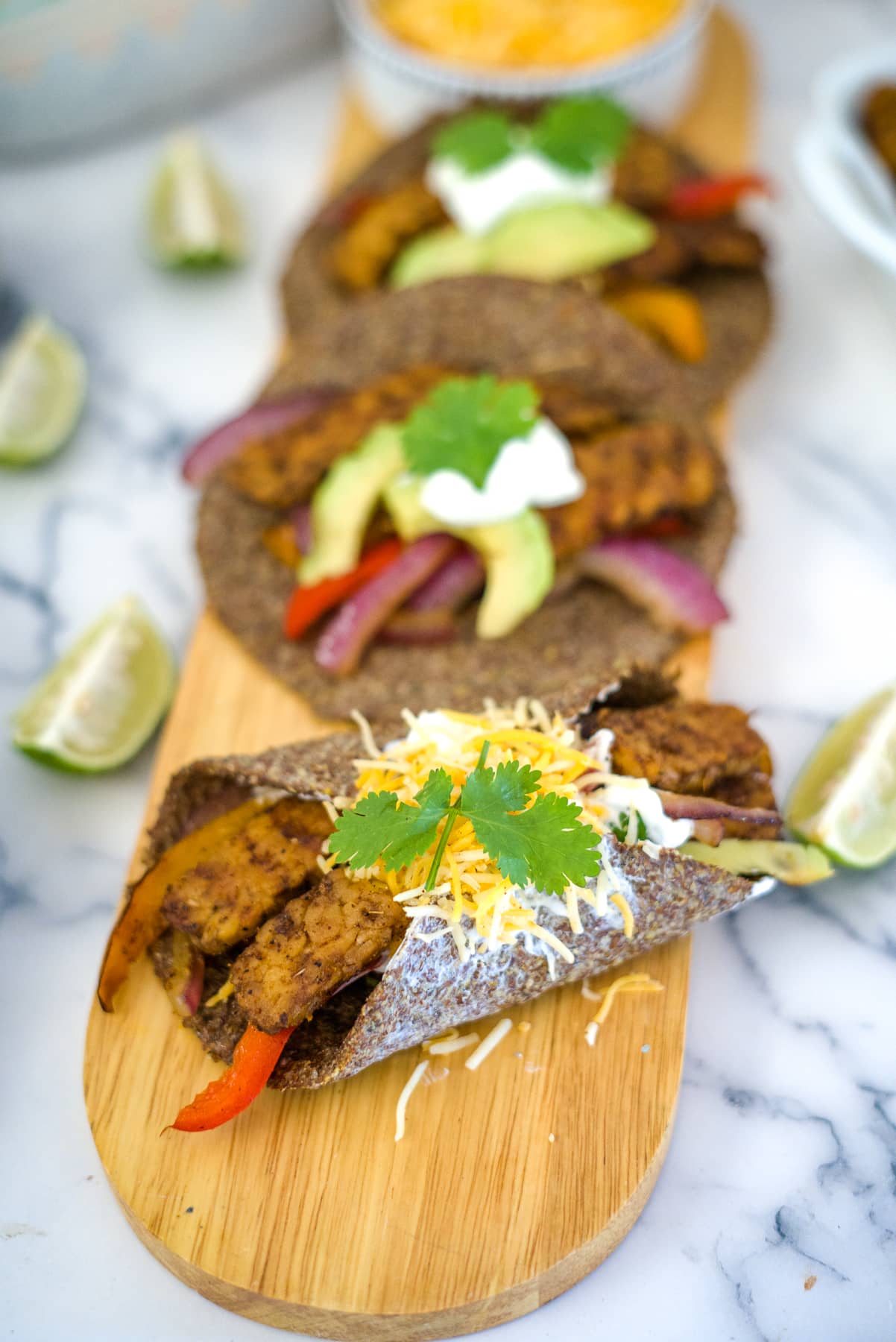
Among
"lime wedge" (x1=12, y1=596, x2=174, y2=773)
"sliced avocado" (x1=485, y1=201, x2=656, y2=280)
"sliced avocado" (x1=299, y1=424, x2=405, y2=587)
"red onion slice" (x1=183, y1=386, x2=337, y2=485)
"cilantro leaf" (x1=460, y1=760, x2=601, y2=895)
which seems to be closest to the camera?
"cilantro leaf" (x1=460, y1=760, x2=601, y2=895)

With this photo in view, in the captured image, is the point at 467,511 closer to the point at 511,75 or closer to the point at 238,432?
the point at 238,432

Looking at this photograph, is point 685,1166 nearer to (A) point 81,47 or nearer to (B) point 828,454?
(B) point 828,454

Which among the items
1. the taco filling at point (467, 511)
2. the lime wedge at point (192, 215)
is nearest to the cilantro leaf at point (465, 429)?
the taco filling at point (467, 511)

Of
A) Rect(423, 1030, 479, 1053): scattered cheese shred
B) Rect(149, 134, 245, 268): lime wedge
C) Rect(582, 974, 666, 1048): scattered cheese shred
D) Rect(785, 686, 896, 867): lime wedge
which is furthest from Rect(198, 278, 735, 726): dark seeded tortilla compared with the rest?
Rect(149, 134, 245, 268): lime wedge

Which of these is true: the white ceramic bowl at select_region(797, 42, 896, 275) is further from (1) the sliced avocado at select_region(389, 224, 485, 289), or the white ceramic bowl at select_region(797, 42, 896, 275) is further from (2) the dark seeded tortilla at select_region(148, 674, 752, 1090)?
(2) the dark seeded tortilla at select_region(148, 674, 752, 1090)

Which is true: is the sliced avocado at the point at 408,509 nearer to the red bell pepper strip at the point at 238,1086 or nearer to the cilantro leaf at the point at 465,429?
the cilantro leaf at the point at 465,429

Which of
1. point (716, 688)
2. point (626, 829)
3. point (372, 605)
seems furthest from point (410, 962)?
point (716, 688)
